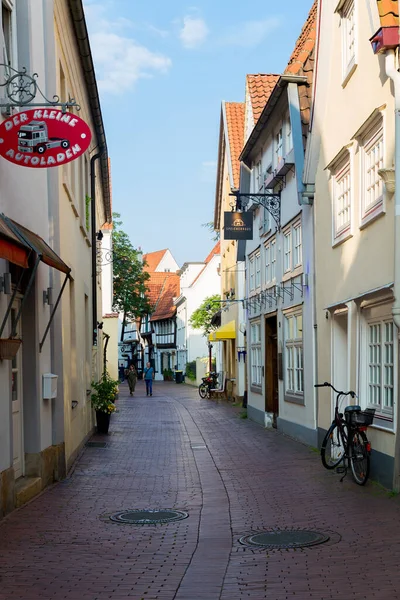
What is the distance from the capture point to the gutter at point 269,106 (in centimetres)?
1647

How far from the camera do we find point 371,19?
429 inches

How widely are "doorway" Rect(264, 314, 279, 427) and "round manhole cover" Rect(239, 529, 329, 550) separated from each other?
13.0 metres

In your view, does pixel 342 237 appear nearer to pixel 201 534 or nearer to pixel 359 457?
pixel 359 457

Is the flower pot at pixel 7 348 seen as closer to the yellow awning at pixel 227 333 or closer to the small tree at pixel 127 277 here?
the yellow awning at pixel 227 333

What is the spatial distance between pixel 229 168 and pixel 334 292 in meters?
18.5

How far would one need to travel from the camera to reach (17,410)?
33.6 feet

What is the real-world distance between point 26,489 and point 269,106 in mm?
11535

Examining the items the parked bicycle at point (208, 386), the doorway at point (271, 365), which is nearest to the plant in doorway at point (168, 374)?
the parked bicycle at point (208, 386)

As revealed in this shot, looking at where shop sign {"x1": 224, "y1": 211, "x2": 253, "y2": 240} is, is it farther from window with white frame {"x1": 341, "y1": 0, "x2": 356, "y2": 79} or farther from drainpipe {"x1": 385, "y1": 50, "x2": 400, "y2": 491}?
drainpipe {"x1": 385, "y1": 50, "x2": 400, "y2": 491}

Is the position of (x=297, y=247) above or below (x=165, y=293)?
below

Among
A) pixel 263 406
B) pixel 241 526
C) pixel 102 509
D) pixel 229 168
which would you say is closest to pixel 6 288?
pixel 102 509

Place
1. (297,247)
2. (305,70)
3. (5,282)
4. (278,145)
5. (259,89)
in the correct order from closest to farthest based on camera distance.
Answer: (5,282) → (305,70) → (297,247) → (278,145) → (259,89)

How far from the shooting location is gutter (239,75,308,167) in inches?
648

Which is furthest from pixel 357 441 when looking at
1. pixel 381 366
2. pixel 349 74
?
pixel 349 74
